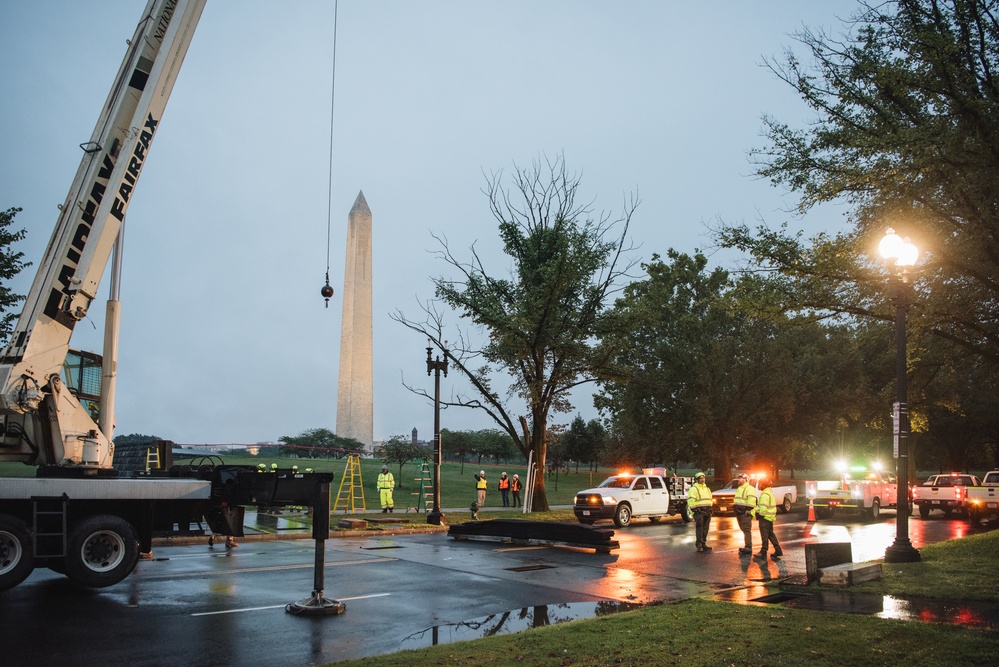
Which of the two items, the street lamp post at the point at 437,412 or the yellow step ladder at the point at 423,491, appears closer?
the street lamp post at the point at 437,412

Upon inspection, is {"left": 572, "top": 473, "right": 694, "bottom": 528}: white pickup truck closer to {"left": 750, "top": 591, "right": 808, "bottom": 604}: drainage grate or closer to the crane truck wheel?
{"left": 750, "top": 591, "right": 808, "bottom": 604}: drainage grate

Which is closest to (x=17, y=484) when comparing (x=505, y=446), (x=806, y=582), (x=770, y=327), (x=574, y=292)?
(x=806, y=582)

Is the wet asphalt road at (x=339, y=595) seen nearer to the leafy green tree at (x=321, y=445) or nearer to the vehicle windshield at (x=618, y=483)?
the vehicle windshield at (x=618, y=483)

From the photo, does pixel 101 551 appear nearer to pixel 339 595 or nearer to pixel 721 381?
pixel 339 595

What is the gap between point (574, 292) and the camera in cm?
2986

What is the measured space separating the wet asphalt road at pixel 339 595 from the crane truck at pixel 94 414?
74 cm

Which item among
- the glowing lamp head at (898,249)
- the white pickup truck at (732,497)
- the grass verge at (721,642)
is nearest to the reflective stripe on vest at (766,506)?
the glowing lamp head at (898,249)

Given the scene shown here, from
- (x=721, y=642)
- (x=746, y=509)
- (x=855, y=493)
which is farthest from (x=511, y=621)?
(x=855, y=493)

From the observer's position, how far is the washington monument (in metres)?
48.7

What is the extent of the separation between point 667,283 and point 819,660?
135ft

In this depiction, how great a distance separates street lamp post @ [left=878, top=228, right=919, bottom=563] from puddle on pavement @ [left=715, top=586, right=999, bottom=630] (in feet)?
13.6

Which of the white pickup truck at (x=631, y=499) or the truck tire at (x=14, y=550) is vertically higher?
the truck tire at (x=14, y=550)

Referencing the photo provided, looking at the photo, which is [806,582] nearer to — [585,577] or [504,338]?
[585,577]

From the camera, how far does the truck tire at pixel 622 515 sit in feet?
86.0
